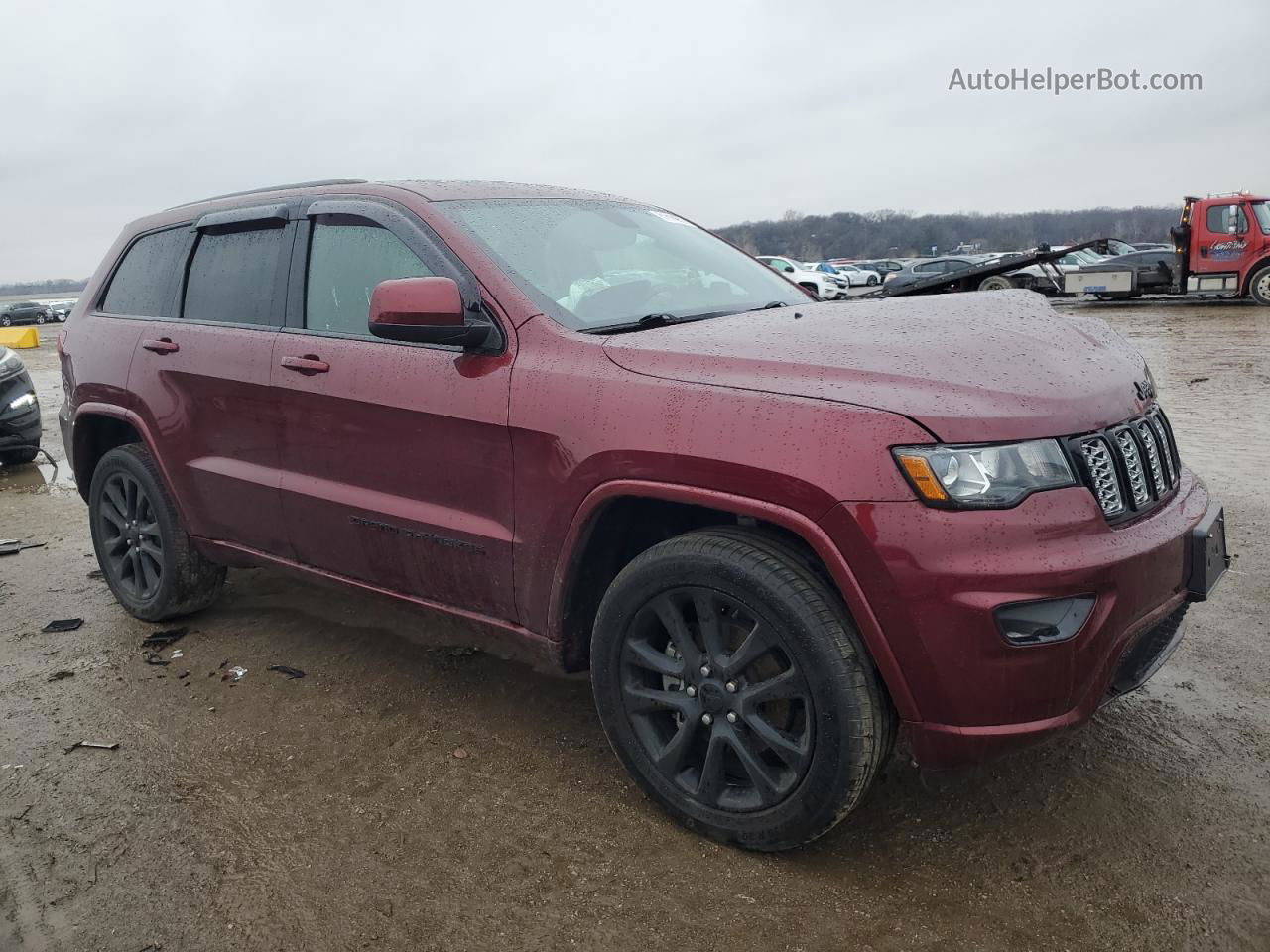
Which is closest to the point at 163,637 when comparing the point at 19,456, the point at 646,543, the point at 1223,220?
the point at 646,543

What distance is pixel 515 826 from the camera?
9.00 feet

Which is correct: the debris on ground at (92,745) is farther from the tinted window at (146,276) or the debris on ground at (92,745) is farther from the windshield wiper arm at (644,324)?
the windshield wiper arm at (644,324)

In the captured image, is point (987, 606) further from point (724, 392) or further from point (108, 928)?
point (108, 928)

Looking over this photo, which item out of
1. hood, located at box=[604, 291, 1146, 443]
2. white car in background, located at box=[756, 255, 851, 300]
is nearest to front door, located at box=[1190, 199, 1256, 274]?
white car in background, located at box=[756, 255, 851, 300]

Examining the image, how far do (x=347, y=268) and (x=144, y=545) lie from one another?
6.00 feet

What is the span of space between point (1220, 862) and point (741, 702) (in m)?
1.23

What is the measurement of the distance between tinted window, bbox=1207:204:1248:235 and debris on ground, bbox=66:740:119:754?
21.3 metres

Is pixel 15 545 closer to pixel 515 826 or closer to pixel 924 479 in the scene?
pixel 515 826

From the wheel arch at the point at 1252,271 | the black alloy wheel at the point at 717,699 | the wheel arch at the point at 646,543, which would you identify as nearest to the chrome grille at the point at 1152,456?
the wheel arch at the point at 646,543

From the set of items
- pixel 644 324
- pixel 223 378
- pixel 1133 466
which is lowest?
pixel 1133 466

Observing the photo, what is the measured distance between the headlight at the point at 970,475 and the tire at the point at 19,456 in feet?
29.5

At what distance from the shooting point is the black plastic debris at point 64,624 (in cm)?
450

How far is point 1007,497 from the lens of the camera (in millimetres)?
2154

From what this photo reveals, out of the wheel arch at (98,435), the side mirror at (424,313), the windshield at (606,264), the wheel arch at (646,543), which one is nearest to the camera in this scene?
the wheel arch at (646,543)
